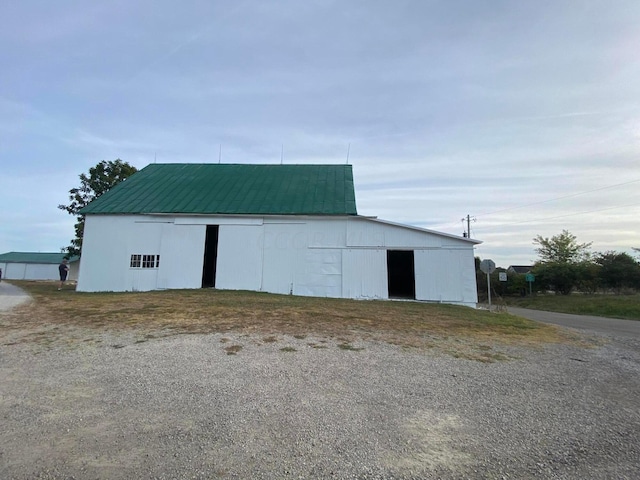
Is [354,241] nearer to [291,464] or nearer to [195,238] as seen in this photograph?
[195,238]

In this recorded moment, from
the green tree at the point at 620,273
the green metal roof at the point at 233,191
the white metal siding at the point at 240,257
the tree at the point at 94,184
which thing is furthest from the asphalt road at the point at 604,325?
the tree at the point at 94,184

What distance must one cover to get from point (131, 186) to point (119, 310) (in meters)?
12.4

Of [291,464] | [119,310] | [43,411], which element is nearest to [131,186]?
[119,310]

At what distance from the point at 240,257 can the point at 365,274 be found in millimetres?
6094

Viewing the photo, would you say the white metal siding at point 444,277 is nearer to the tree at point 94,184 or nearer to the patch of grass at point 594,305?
the patch of grass at point 594,305

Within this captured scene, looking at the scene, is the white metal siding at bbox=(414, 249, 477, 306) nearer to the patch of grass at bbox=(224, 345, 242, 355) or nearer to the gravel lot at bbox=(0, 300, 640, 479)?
the gravel lot at bbox=(0, 300, 640, 479)

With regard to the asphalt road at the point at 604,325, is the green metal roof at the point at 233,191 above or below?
above

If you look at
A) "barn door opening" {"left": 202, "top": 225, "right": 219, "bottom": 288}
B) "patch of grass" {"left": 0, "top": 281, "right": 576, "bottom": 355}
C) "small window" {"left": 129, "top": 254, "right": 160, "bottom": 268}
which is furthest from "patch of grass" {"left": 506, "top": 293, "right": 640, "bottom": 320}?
"small window" {"left": 129, "top": 254, "right": 160, "bottom": 268}

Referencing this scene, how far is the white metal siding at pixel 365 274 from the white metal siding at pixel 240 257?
4203 mm

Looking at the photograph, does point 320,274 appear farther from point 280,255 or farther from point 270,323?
point 270,323

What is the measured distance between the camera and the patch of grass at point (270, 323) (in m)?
7.30

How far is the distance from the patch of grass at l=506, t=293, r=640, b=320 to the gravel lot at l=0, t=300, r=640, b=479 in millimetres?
16788

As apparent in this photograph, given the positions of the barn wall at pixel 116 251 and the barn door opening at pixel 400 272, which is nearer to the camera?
the barn wall at pixel 116 251

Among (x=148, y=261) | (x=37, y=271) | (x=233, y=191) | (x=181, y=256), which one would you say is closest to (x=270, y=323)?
(x=181, y=256)
